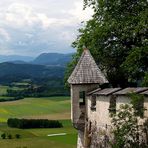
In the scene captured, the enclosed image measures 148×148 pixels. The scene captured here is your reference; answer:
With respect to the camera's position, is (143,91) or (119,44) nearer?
(143,91)

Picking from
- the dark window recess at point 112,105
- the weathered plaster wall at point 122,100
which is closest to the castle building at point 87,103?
the dark window recess at point 112,105

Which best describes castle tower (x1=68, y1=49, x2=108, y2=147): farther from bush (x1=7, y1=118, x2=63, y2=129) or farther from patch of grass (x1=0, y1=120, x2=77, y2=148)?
bush (x1=7, y1=118, x2=63, y2=129)

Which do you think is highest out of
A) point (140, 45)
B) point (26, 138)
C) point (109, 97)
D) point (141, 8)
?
point (141, 8)

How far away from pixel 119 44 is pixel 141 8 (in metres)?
3.51

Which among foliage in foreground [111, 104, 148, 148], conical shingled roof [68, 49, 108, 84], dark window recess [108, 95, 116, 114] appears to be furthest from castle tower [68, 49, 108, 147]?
foliage in foreground [111, 104, 148, 148]

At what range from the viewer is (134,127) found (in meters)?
21.7

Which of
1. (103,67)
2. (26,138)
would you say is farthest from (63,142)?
(103,67)

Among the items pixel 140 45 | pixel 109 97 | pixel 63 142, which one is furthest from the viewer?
pixel 63 142

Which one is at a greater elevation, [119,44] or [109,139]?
[119,44]

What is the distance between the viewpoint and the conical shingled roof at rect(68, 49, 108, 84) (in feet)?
101

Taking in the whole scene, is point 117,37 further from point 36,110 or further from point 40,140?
point 36,110

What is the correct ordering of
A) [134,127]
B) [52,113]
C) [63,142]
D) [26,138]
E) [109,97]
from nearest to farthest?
[134,127], [109,97], [63,142], [26,138], [52,113]

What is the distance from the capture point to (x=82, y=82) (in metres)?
30.7

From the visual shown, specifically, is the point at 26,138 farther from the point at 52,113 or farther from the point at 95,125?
the point at 95,125
